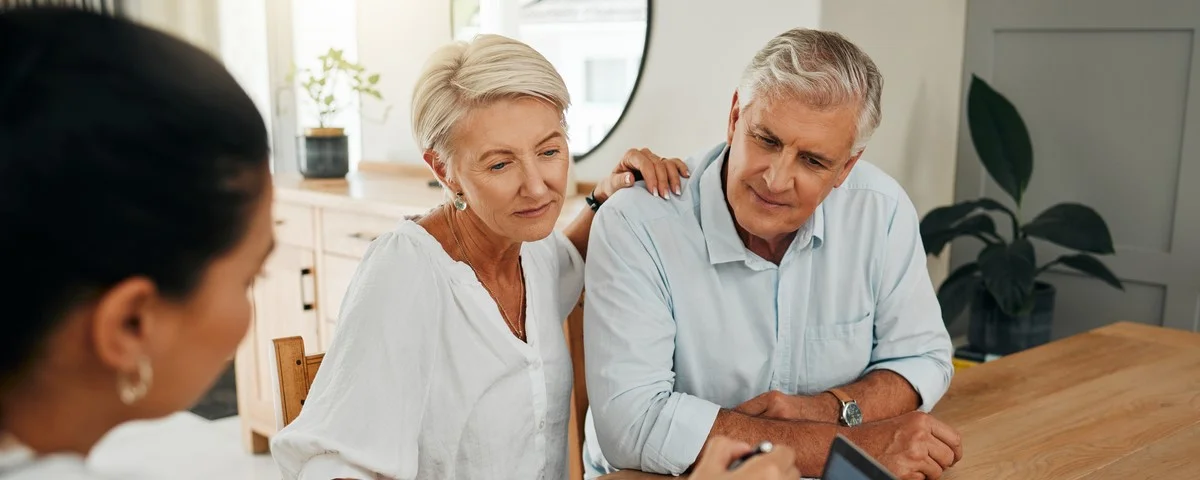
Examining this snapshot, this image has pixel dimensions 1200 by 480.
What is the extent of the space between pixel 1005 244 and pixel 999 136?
285mm

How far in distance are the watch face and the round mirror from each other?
4.66 ft

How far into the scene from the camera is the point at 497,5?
10.7 feet

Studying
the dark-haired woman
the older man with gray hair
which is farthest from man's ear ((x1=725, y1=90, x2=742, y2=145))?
the dark-haired woman

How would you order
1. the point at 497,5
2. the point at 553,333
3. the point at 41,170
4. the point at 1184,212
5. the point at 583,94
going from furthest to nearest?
the point at 497,5, the point at 583,94, the point at 1184,212, the point at 553,333, the point at 41,170

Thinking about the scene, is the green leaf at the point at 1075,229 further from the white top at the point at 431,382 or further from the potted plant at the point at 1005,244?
the white top at the point at 431,382

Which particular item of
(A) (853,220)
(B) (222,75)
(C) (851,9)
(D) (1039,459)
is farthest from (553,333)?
(C) (851,9)

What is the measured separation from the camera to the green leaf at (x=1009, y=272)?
8.57 feet

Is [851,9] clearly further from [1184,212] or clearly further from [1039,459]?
[1039,459]

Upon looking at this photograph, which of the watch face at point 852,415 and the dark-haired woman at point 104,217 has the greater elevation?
the dark-haired woman at point 104,217

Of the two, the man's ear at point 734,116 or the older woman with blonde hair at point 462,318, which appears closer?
the older woman with blonde hair at point 462,318

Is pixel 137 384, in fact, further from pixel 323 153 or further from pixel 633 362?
pixel 323 153

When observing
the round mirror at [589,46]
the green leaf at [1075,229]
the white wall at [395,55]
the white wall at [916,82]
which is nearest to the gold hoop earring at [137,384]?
the white wall at [916,82]

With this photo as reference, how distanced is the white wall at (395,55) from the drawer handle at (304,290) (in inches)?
22.6

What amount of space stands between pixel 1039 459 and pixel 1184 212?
1698mm
